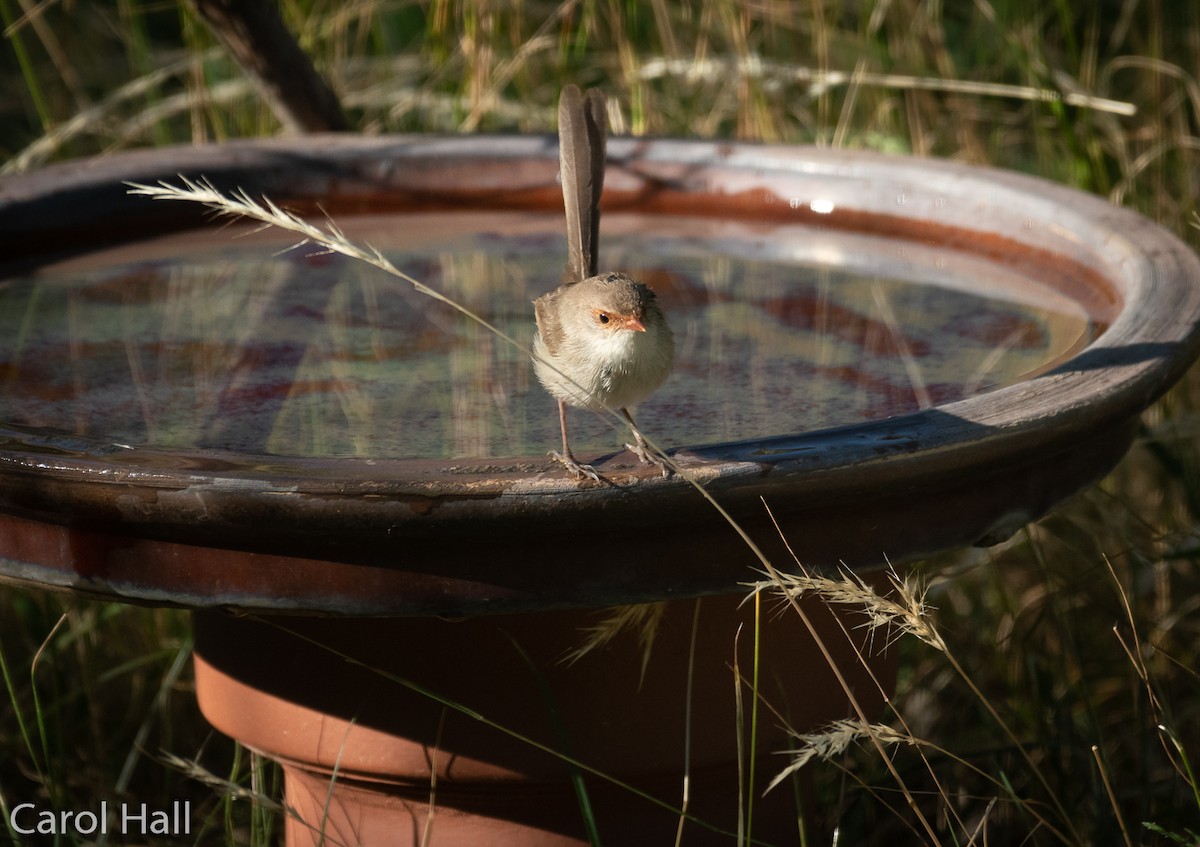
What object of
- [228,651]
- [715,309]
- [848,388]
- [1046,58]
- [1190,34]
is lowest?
[228,651]

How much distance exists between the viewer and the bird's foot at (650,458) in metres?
1.61

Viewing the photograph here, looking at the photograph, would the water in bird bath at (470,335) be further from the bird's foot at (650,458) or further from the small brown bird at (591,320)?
the bird's foot at (650,458)

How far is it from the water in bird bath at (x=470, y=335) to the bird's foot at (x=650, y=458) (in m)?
0.21

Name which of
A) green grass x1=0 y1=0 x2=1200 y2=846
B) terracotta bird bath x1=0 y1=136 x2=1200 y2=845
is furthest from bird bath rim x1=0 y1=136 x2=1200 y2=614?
green grass x1=0 y1=0 x2=1200 y2=846

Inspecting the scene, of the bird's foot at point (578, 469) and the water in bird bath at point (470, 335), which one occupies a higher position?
the water in bird bath at point (470, 335)

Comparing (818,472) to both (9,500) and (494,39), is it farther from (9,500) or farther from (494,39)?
(494,39)

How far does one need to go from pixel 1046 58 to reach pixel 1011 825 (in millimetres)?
2025

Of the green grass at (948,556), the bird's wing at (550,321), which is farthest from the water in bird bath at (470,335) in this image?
the green grass at (948,556)

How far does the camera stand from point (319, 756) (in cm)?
212

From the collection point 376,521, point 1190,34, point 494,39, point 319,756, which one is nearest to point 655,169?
point 494,39

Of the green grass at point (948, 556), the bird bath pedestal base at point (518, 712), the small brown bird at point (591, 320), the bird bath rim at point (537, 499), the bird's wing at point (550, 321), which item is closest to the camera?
the bird bath rim at point (537, 499)

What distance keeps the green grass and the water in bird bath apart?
0.48m

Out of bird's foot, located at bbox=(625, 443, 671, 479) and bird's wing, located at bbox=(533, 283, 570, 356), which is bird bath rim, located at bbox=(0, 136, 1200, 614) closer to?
bird's foot, located at bbox=(625, 443, 671, 479)

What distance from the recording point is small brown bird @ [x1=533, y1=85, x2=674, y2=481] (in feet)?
7.04
